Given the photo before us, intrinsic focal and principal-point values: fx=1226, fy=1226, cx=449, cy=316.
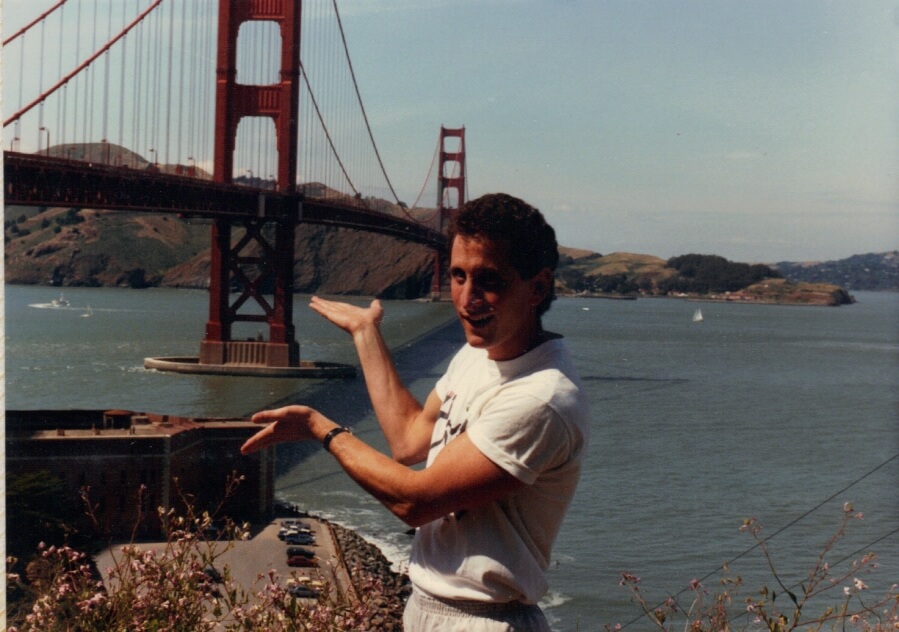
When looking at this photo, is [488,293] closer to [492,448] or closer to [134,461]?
[492,448]

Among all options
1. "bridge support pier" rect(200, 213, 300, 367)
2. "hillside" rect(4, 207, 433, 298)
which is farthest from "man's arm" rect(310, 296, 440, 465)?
"hillside" rect(4, 207, 433, 298)

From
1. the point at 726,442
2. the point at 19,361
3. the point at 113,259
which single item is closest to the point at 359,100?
the point at 19,361

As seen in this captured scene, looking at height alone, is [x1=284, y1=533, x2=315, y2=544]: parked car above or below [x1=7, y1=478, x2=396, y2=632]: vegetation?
below

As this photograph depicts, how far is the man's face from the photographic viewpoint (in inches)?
77.5

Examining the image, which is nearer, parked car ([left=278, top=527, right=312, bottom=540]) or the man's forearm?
the man's forearm

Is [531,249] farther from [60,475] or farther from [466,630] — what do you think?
[60,475]

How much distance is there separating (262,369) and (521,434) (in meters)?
39.4

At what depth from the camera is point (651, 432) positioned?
34375 millimetres

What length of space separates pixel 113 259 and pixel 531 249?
122m

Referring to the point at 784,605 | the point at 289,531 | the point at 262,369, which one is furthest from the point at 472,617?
the point at 262,369

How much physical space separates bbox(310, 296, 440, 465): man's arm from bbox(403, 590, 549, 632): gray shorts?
34cm

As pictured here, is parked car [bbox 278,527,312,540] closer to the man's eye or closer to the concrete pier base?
the concrete pier base

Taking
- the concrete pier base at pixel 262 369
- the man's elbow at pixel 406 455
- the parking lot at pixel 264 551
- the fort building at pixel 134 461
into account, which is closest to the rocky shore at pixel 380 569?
the parking lot at pixel 264 551

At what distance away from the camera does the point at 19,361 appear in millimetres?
49062
